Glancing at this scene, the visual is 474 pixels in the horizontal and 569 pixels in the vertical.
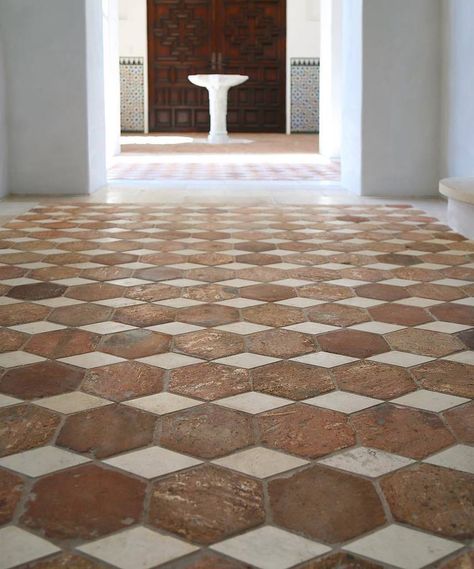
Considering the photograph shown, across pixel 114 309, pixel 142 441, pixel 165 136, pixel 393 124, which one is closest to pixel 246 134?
pixel 165 136

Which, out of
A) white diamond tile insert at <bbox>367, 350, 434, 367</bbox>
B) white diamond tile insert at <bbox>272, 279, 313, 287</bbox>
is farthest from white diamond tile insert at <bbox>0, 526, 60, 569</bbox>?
white diamond tile insert at <bbox>272, 279, 313, 287</bbox>

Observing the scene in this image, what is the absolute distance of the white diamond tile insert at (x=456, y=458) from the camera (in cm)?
181

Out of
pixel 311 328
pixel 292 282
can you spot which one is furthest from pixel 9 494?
pixel 292 282

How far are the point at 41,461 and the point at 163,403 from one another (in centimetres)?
44

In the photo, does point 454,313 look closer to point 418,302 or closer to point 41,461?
point 418,302

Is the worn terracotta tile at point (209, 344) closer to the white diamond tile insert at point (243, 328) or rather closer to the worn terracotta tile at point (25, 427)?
the white diamond tile insert at point (243, 328)

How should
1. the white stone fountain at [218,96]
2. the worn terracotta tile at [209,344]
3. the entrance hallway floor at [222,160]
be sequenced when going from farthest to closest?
the white stone fountain at [218,96] → the entrance hallway floor at [222,160] → the worn terracotta tile at [209,344]

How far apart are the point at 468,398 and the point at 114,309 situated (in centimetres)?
150

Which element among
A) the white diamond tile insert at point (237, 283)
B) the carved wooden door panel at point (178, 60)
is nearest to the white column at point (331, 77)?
the carved wooden door panel at point (178, 60)

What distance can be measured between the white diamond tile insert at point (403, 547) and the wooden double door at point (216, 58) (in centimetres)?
1737

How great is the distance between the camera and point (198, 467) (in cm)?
181

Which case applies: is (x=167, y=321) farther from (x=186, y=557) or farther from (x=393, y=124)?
(x=393, y=124)

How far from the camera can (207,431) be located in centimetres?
201

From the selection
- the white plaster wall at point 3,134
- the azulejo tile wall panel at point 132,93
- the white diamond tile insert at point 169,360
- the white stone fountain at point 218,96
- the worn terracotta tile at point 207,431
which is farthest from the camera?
the azulejo tile wall panel at point 132,93
